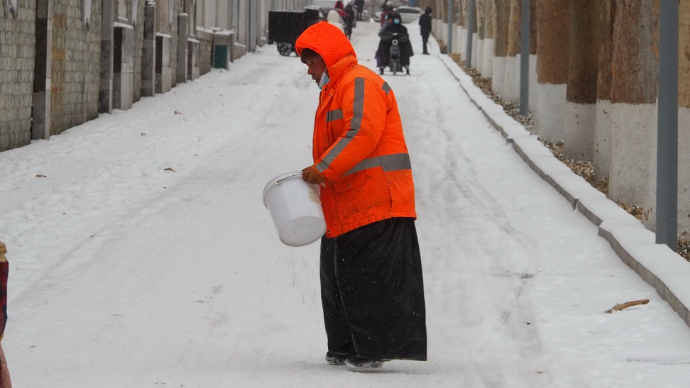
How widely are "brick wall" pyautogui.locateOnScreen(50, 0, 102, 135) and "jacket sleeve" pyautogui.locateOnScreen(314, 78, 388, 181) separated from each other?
1135 centimetres

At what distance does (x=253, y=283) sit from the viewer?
7656 mm

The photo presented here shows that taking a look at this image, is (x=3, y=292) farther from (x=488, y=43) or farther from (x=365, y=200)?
(x=488, y=43)

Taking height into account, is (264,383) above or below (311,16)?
below

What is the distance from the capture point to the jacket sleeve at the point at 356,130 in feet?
16.9

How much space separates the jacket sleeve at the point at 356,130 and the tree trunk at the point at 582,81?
29.6ft

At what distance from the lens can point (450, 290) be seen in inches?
299

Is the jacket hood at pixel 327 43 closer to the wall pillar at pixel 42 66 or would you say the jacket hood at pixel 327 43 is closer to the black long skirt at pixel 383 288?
the black long skirt at pixel 383 288

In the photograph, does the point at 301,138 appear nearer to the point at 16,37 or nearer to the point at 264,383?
the point at 16,37

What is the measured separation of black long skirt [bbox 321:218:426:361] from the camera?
537 centimetres

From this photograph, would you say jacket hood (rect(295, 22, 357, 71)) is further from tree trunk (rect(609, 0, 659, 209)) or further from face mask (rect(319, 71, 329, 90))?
tree trunk (rect(609, 0, 659, 209))

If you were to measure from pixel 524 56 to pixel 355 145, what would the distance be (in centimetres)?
1411

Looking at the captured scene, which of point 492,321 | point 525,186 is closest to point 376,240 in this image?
point 492,321

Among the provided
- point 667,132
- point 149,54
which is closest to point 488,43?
point 149,54

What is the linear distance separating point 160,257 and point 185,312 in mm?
1694
